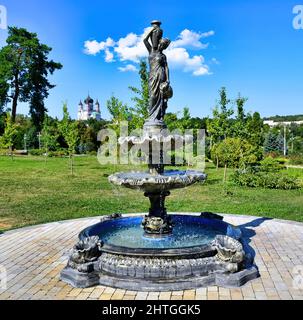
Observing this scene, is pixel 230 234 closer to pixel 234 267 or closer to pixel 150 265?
pixel 234 267

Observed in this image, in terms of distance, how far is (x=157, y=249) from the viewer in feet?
23.0

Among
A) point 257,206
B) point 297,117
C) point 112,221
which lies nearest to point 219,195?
point 257,206

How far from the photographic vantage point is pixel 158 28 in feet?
27.1

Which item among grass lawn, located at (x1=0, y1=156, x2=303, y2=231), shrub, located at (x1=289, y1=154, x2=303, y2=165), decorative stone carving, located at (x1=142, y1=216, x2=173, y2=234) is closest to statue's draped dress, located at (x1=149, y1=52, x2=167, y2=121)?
decorative stone carving, located at (x1=142, y1=216, x2=173, y2=234)

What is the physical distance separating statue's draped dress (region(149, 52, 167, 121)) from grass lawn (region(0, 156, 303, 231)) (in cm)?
606

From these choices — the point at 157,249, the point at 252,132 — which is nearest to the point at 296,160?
the point at 252,132

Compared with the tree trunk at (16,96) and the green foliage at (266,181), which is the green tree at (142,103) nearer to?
the green foliage at (266,181)

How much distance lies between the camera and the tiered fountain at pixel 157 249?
22.1 ft

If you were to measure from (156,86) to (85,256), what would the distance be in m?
3.65

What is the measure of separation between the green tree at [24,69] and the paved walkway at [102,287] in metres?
36.3

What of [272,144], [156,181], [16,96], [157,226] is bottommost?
[157,226]

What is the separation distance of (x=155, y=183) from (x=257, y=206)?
8.19 metres

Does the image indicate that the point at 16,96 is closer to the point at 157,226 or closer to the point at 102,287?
the point at 157,226
